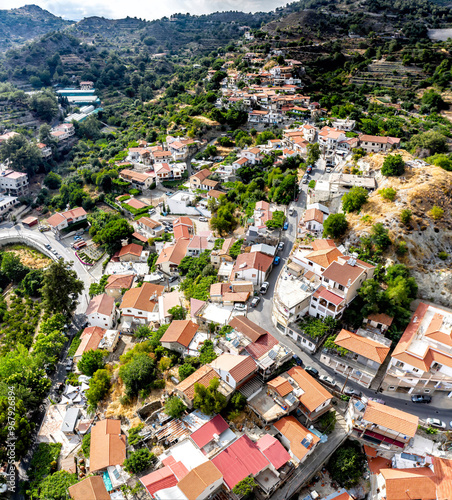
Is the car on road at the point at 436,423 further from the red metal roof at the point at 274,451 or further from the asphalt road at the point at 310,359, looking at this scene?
the red metal roof at the point at 274,451

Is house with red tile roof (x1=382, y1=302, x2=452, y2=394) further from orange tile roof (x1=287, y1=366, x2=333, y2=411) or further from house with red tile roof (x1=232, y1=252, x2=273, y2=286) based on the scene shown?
house with red tile roof (x1=232, y1=252, x2=273, y2=286)

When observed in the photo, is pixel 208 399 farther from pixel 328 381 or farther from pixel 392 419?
pixel 392 419

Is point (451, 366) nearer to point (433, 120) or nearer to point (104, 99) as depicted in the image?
point (433, 120)

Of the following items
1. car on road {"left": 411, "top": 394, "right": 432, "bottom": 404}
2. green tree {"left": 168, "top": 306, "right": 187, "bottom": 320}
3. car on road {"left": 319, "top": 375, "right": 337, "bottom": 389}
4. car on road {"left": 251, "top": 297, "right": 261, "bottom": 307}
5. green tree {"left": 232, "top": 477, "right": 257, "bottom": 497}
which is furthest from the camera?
green tree {"left": 168, "top": 306, "right": 187, "bottom": 320}

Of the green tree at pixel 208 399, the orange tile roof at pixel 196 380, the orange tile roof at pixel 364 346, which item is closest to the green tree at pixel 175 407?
the orange tile roof at pixel 196 380

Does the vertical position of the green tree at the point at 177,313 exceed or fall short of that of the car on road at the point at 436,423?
it exceeds it

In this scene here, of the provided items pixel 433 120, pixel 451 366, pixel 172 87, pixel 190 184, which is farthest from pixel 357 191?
pixel 172 87

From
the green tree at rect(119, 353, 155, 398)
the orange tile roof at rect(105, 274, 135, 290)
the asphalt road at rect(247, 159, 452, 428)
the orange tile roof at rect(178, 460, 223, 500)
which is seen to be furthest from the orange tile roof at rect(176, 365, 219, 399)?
Answer: the orange tile roof at rect(105, 274, 135, 290)
